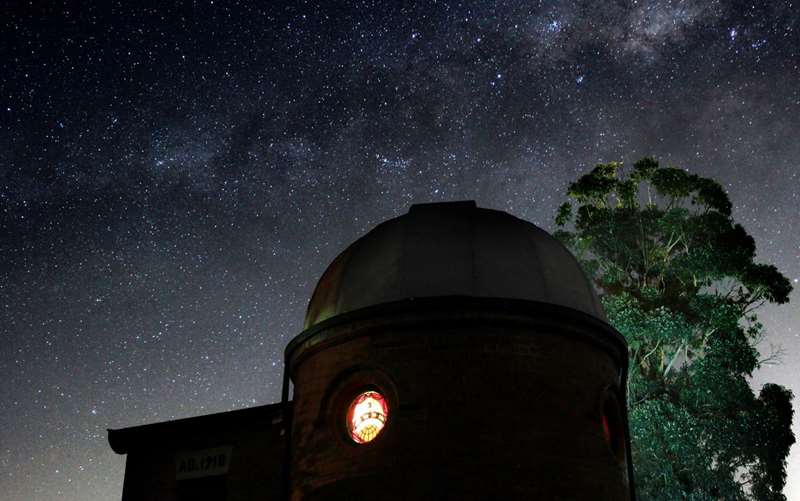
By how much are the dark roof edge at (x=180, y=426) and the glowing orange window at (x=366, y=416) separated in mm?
2180

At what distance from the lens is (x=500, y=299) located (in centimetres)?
1005

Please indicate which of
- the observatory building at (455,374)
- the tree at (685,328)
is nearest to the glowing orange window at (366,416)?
the observatory building at (455,374)

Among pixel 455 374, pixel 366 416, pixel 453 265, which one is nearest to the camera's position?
pixel 455 374

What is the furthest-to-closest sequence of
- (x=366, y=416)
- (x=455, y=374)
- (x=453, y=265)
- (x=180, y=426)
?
(x=180, y=426) < (x=453, y=265) < (x=366, y=416) < (x=455, y=374)

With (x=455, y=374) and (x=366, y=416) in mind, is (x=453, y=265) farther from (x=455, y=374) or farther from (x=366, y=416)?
(x=366, y=416)

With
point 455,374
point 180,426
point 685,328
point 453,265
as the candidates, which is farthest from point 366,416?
point 685,328

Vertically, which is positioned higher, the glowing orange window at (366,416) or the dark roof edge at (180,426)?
the dark roof edge at (180,426)

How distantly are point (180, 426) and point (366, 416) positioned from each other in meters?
4.67

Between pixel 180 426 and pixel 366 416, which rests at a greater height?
pixel 180 426

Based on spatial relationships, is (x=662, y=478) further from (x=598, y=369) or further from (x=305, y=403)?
(x=305, y=403)

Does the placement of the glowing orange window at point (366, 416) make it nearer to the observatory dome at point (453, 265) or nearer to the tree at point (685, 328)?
the observatory dome at point (453, 265)

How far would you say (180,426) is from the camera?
1337cm

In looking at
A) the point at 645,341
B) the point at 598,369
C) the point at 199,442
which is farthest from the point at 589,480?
the point at 645,341

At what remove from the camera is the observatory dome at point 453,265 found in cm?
1045
